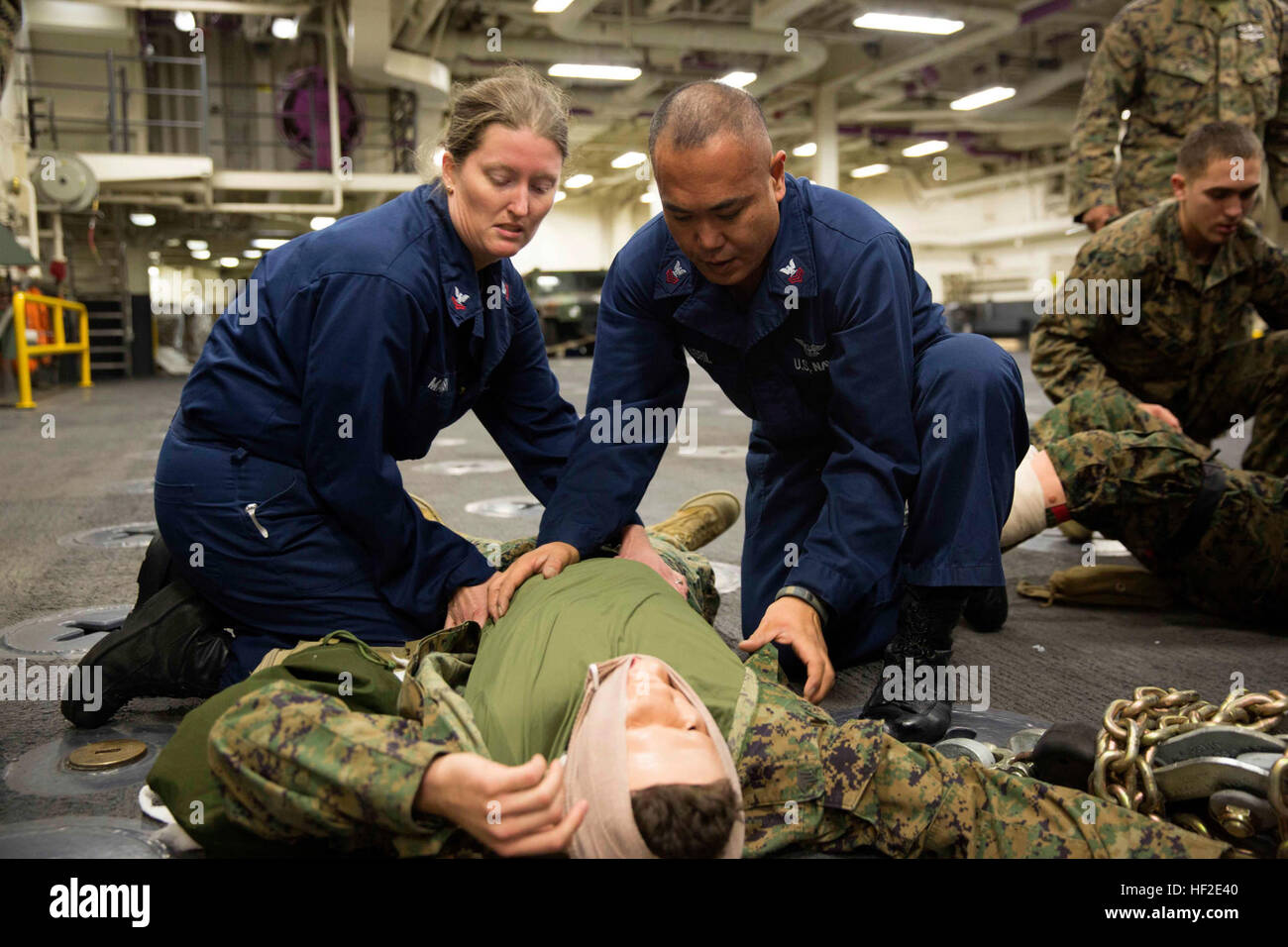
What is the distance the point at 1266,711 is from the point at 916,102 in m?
16.6

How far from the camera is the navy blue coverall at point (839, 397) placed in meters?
1.77

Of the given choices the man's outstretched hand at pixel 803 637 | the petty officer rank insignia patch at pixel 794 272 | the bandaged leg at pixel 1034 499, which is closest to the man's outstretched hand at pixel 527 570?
the man's outstretched hand at pixel 803 637

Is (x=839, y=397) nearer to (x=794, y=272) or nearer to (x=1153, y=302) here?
(x=794, y=272)

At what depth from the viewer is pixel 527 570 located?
5.97 ft

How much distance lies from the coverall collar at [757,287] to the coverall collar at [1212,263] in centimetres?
162

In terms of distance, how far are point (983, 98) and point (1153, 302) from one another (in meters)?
12.5

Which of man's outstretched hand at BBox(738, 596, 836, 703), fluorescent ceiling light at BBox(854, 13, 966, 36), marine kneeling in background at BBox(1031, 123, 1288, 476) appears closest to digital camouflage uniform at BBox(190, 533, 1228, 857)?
man's outstretched hand at BBox(738, 596, 836, 703)

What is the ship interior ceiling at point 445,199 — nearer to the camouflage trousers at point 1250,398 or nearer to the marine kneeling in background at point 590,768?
the camouflage trousers at point 1250,398

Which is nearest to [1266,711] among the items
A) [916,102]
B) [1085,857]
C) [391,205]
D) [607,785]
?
[1085,857]

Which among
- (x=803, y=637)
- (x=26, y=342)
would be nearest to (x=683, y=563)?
(x=803, y=637)

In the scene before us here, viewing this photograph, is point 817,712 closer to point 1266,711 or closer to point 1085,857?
point 1085,857

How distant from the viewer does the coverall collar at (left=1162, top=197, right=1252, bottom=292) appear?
9.58 feet

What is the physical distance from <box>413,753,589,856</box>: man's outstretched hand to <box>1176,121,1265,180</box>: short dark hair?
8.78ft

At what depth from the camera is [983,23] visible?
11.2 metres
